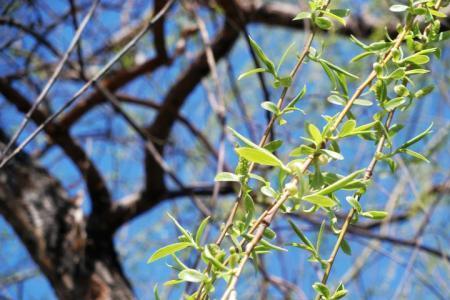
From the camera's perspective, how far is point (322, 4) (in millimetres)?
535

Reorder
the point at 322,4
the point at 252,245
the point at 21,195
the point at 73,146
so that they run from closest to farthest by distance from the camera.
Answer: the point at 252,245, the point at 322,4, the point at 21,195, the point at 73,146

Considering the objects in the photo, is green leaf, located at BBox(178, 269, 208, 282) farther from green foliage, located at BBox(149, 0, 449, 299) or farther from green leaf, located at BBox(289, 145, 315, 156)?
green leaf, located at BBox(289, 145, 315, 156)

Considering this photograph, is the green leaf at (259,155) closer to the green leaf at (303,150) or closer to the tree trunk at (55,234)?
the green leaf at (303,150)

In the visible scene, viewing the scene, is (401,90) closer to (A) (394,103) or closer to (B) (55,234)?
(A) (394,103)

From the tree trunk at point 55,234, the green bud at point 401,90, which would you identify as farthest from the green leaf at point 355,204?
the tree trunk at point 55,234

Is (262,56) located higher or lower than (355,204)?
higher

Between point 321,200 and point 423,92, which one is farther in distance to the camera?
point 423,92

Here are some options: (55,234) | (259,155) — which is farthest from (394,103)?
(55,234)

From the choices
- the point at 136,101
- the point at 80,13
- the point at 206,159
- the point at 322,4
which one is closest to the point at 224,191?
the point at 206,159

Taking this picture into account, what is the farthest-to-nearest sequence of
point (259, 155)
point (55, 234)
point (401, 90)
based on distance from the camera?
point (55, 234) < point (401, 90) < point (259, 155)

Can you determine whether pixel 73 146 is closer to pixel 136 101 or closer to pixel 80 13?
pixel 136 101

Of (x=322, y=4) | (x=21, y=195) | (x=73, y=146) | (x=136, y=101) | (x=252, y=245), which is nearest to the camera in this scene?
(x=252, y=245)

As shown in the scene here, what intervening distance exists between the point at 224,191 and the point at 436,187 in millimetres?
645

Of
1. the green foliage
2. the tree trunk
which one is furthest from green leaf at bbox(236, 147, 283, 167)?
the tree trunk
